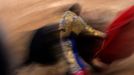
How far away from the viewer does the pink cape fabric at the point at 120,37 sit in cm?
92

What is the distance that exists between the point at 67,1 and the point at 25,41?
0.91 ft

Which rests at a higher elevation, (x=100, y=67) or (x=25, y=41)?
(x=25, y=41)

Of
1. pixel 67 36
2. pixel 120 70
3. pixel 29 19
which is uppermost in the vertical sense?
pixel 29 19

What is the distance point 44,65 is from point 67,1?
0.33m

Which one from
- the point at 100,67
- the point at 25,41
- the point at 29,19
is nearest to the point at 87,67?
the point at 100,67

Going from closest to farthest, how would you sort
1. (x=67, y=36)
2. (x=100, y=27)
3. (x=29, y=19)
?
(x=67, y=36) → (x=100, y=27) → (x=29, y=19)

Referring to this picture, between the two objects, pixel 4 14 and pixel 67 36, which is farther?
pixel 4 14

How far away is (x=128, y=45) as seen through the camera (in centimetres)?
93

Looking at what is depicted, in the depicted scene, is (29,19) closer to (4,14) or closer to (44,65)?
(4,14)

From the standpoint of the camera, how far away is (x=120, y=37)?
94cm

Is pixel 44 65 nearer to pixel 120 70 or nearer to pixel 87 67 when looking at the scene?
pixel 87 67

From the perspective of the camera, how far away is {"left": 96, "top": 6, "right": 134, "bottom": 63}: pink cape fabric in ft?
3.02

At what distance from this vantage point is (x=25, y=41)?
3.33 ft

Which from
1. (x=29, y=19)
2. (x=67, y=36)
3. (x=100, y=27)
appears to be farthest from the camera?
(x=29, y=19)
